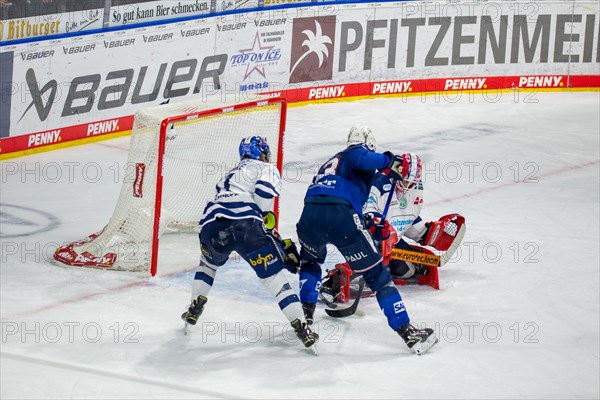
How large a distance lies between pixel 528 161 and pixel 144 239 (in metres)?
5.42

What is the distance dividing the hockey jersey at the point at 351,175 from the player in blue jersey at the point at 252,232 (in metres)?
0.30

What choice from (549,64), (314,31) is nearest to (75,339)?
(314,31)

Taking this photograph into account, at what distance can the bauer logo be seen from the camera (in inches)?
319

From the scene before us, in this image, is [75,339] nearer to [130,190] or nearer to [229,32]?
[130,190]

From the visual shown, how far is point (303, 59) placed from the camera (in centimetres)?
1391

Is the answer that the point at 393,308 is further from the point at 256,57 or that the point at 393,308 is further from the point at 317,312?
the point at 256,57

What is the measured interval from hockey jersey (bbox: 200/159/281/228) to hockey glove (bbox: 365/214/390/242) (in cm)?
80

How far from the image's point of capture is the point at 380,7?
14.2m

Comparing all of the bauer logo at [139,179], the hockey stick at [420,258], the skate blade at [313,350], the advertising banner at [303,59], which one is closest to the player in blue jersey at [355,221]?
the skate blade at [313,350]

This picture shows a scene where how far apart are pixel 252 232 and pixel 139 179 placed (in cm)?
182

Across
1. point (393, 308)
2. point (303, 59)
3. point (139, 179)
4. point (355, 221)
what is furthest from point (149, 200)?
point (303, 59)

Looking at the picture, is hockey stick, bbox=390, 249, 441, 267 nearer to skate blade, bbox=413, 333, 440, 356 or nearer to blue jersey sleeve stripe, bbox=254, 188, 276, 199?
skate blade, bbox=413, 333, 440, 356

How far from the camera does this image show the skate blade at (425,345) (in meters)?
6.75

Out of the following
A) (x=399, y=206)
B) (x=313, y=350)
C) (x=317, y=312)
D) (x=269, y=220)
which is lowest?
(x=317, y=312)
